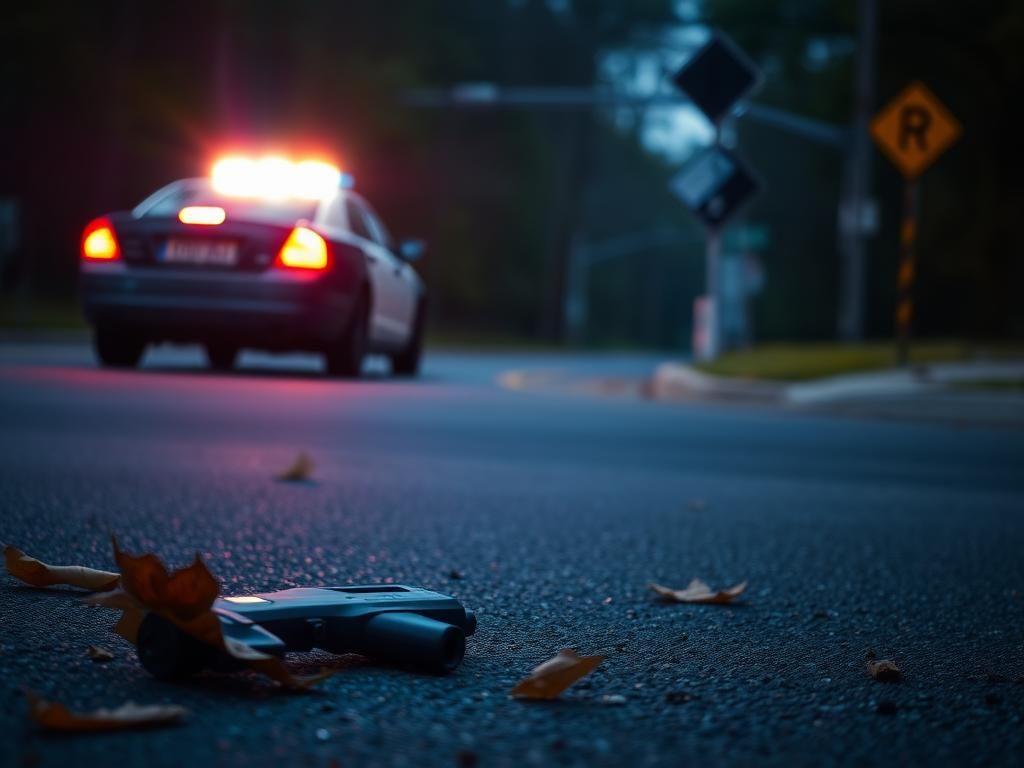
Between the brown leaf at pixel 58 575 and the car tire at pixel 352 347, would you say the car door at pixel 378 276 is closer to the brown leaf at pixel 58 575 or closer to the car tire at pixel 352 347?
the car tire at pixel 352 347

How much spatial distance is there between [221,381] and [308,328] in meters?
1.01

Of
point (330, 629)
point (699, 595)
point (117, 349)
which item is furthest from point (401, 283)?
point (330, 629)

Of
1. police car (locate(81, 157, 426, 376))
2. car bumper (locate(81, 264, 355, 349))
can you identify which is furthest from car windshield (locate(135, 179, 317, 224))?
car bumper (locate(81, 264, 355, 349))

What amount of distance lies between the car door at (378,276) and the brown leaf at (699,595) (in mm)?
8529

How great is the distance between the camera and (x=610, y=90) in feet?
179

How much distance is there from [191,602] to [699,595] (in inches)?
70.1

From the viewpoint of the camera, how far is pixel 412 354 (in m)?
15.1

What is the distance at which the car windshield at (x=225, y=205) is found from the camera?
1157 cm

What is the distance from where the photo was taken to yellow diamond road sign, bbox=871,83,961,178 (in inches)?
652

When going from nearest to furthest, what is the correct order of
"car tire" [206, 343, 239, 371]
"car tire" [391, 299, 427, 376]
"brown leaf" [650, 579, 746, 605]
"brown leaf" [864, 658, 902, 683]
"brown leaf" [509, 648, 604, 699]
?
"brown leaf" [509, 648, 604, 699]
"brown leaf" [864, 658, 902, 683]
"brown leaf" [650, 579, 746, 605]
"car tire" [206, 343, 239, 371]
"car tire" [391, 299, 427, 376]

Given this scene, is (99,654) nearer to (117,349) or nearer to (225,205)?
(225,205)

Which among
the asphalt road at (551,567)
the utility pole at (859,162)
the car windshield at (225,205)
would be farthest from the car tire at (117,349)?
the utility pole at (859,162)

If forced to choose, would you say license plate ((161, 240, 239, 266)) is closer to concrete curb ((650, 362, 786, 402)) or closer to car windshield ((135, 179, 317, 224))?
car windshield ((135, 179, 317, 224))

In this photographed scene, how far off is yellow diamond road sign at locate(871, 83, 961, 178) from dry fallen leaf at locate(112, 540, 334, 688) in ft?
49.0
